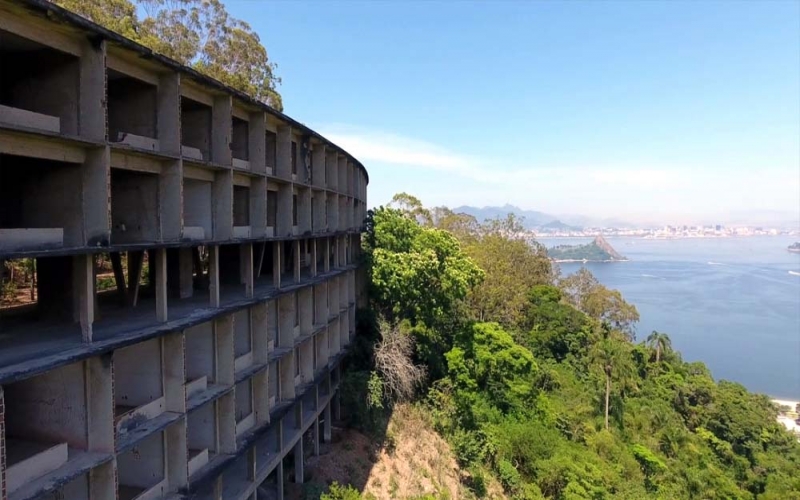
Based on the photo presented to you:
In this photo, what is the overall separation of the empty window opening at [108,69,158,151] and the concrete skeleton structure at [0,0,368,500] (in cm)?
3

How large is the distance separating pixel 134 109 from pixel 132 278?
9.23 feet

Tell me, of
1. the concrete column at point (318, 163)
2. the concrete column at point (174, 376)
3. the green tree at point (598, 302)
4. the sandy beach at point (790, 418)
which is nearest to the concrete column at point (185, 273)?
the concrete column at point (174, 376)

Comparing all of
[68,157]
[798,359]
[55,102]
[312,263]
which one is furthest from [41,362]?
[798,359]

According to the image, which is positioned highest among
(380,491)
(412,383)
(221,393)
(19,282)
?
(19,282)

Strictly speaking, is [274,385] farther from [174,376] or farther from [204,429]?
[174,376]

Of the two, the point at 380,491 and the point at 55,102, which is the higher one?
the point at 55,102

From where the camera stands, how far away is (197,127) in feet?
29.0

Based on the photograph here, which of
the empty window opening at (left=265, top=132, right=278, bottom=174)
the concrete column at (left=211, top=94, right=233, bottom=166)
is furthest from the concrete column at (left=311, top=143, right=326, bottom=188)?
the concrete column at (left=211, top=94, right=233, bottom=166)

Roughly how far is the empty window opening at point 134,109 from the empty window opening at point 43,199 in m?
1.31

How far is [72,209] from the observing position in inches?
230

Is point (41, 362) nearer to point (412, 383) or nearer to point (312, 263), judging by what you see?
point (312, 263)

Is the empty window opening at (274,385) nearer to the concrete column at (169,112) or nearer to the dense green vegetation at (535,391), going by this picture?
the dense green vegetation at (535,391)

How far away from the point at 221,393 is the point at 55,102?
16.5 ft

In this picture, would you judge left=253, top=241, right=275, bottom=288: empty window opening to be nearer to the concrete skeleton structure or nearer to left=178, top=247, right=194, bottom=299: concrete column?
the concrete skeleton structure
